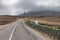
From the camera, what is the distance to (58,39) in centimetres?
1512

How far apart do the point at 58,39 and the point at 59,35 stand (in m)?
0.49

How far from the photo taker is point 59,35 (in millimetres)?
14797

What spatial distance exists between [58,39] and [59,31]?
0.74 m

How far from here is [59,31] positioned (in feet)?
48.9

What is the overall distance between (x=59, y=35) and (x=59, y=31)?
35 cm
